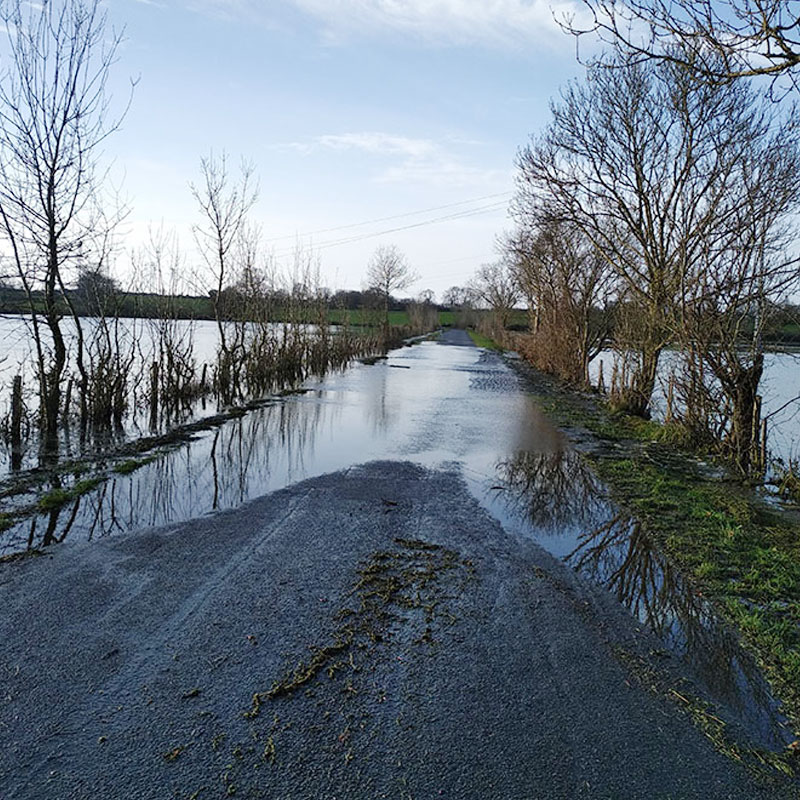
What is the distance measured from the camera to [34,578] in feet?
17.7

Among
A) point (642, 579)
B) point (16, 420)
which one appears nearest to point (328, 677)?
point (642, 579)

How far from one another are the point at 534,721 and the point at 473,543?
122 inches

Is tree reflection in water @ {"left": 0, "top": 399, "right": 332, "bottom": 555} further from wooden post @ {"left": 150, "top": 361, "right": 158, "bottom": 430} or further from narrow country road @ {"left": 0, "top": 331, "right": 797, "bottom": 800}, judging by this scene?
wooden post @ {"left": 150, "top": 361, "right": 158, "bottom": 430}

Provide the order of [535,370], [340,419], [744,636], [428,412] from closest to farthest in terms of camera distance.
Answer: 1. [744,636]
2. [340,419]
3. [428,412]
4. [535,370]

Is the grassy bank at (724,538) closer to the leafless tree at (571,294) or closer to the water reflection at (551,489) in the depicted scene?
the water reflection at (551,489)

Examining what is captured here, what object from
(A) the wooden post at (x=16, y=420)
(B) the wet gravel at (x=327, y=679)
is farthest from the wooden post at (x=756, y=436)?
(A) the wooden post at (x=16, y=420)

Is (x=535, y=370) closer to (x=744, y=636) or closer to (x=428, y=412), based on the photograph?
(x=428, y=412)

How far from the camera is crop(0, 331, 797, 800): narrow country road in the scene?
308 cm

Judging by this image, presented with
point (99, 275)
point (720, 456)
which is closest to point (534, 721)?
point (720, 456)

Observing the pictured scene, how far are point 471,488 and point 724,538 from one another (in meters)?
3.28

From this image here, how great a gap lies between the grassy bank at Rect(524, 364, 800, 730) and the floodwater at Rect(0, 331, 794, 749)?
182 mm

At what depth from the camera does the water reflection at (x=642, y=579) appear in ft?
12.9

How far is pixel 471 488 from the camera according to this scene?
9070 millimetres

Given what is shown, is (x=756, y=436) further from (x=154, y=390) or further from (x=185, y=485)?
(x=154, y=390)
